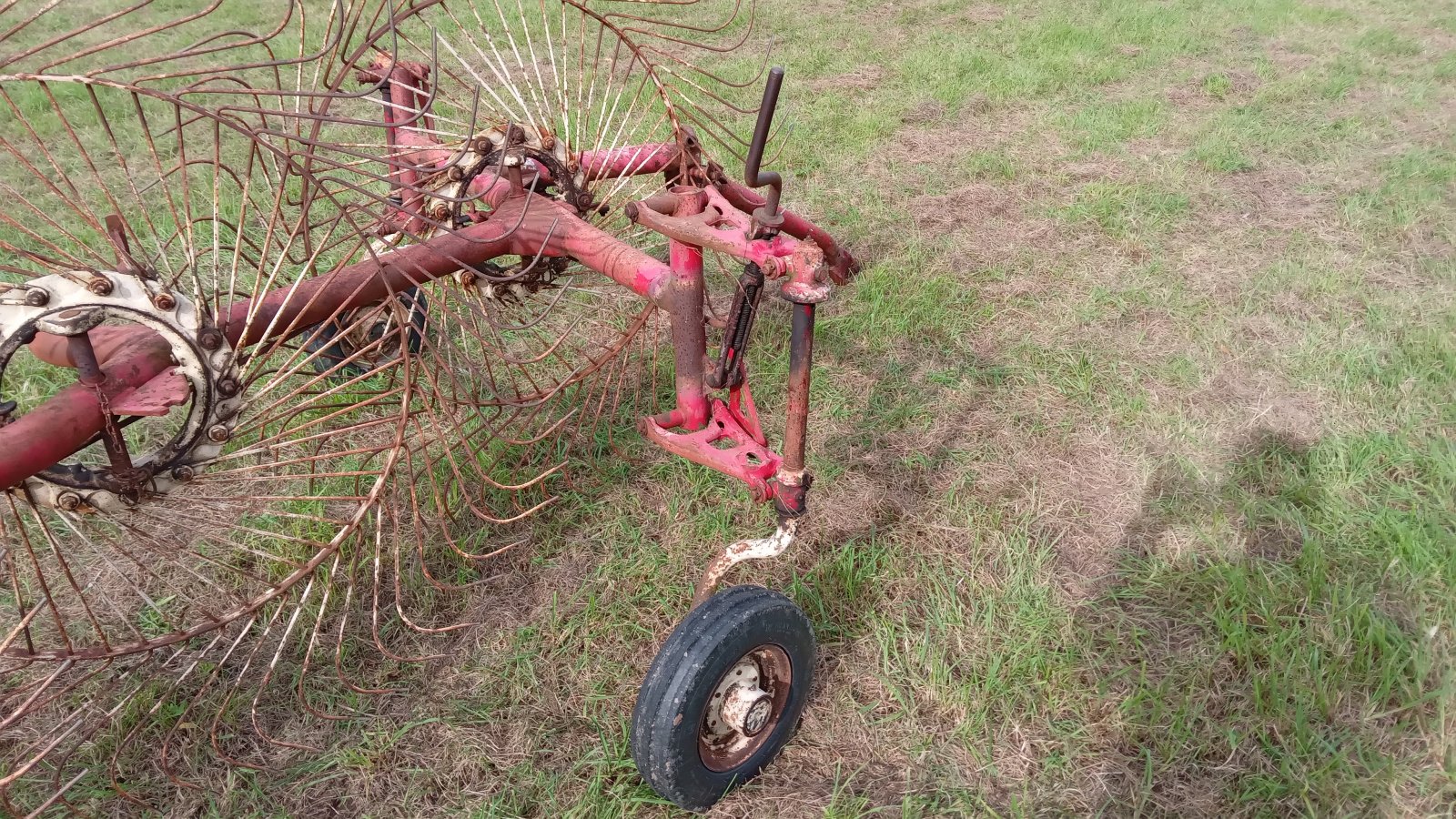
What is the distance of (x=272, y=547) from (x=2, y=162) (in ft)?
12.7

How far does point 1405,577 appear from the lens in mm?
2312

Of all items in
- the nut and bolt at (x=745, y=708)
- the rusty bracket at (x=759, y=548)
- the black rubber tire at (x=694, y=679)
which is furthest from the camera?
the rusty bracket at (x=759, y=548)

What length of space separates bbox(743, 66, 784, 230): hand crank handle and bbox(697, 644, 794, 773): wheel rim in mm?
906

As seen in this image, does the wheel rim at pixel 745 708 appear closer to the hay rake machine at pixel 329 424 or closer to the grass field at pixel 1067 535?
the hay rake machine at pixel 329 424

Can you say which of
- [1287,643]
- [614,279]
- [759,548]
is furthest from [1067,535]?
[614,279]

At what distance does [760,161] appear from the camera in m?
1.50

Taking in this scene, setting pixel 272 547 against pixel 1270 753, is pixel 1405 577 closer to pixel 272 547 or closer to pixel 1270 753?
pixel 1270 753

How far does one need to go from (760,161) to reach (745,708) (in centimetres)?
114

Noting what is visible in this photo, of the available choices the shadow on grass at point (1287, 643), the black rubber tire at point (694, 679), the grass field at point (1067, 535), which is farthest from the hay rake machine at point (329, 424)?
the shadow on grass at point (1287, 643)

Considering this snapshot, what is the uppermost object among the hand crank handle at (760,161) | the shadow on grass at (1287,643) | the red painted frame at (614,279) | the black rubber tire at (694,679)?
→ the hand crank handle at (760,161)

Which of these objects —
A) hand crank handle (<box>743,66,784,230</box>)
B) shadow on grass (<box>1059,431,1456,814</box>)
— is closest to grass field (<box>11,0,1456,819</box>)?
→ shadow on grass (<box>1059,431,1456,814</box>)

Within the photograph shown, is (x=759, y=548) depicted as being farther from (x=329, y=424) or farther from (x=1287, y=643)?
(x=329, y=424)

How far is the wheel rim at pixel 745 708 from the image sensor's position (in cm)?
186

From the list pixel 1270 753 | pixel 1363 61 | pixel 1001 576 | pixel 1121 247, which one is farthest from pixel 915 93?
pixel 1270 753
